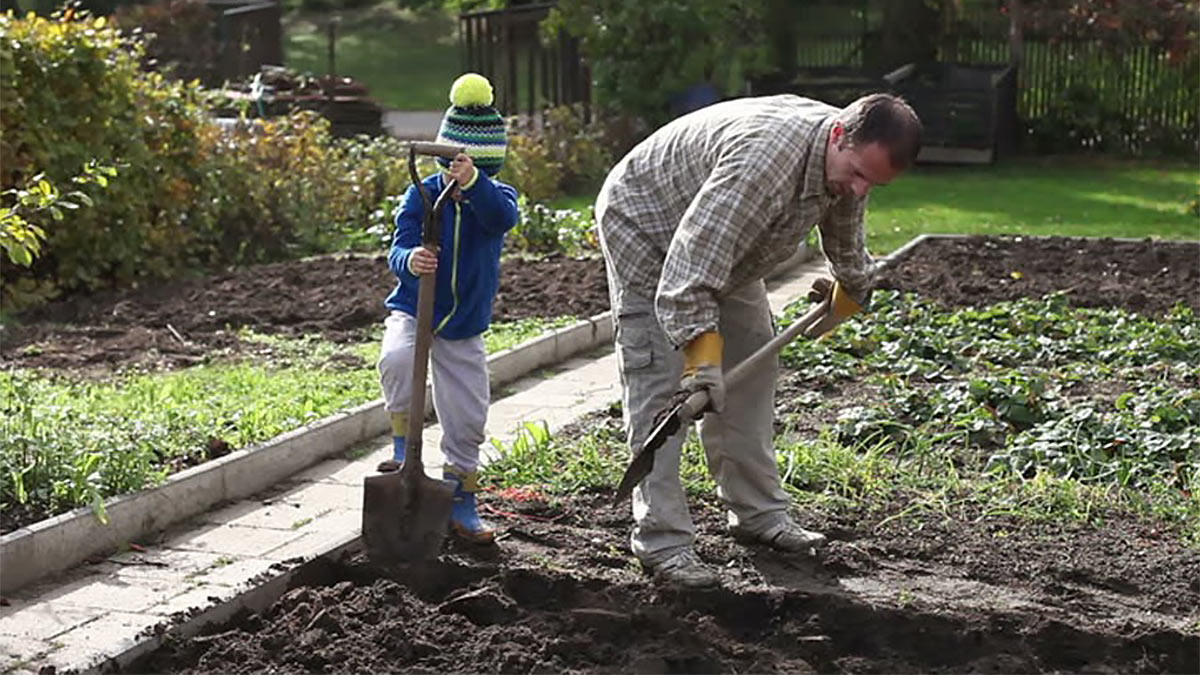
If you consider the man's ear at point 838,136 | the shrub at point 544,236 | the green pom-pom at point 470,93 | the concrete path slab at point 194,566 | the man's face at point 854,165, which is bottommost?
the shrub at point 544,236

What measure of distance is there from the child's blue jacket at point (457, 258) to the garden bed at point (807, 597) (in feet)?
2.66

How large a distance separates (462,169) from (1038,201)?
42.5 feet

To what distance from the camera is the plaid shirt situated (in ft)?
17.6

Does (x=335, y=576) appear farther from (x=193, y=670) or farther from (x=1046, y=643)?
(x=1046, y=643)

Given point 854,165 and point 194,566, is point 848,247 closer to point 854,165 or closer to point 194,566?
point 854,165

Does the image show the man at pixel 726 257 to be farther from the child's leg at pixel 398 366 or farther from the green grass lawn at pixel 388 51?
the green grass lawn at pixel 388 51

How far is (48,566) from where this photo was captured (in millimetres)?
6184

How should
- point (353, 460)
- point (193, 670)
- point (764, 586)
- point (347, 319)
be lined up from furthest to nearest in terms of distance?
point (347, 319)
point (353, 460)
point (764, 586)
point (193, 670)

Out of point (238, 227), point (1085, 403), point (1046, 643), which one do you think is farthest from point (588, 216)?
point (1046, 643)

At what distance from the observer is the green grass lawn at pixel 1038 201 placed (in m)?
15.8

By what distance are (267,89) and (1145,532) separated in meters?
13.8

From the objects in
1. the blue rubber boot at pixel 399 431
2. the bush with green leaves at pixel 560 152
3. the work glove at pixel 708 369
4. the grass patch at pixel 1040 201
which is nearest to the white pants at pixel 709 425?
the work glove at pixel 708 369

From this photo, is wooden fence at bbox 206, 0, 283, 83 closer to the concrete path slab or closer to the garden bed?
the concrete path slab

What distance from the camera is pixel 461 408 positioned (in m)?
6.45
